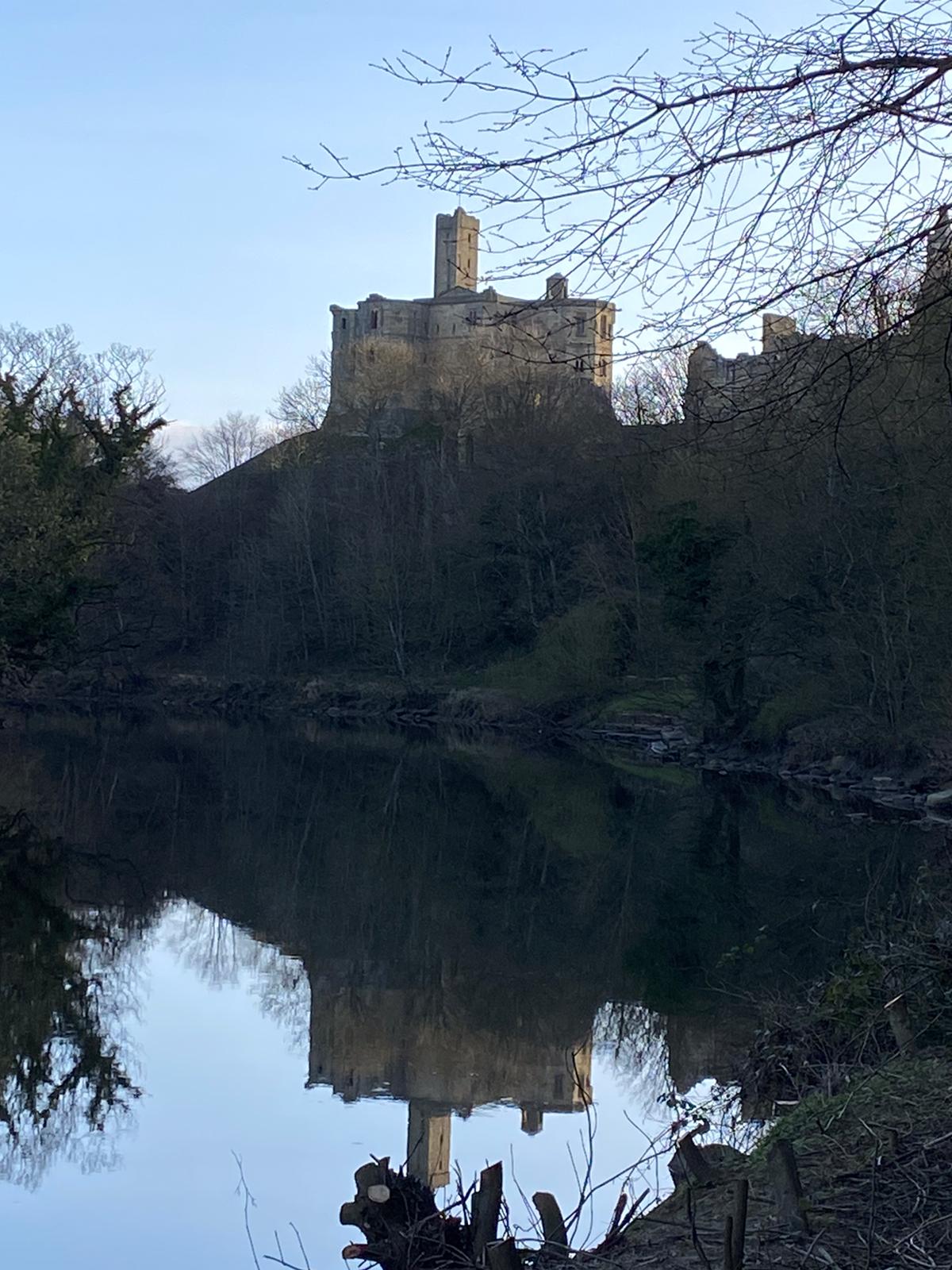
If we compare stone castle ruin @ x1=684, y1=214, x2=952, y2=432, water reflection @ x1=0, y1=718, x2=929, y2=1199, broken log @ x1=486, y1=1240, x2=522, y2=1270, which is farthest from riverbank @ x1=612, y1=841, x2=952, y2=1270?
stone castle ruin @ x1=684, y1=214, x2=952, y2=432

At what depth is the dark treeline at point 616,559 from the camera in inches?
424

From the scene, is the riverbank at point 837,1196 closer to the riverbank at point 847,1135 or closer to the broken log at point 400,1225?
the riverbank at point 847,1135

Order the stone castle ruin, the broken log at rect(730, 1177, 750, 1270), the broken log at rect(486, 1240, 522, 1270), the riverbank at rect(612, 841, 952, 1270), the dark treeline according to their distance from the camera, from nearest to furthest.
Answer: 1. the broken log at rect(730, 1177, 750, 1270)
2. the riverbank at rect(612, 841, 952, 1270)
3. the broken log at rect(486, 1240, 522, 1270)
4. the stone castle ruin
5. the dark treeline

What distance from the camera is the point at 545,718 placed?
35.0 m

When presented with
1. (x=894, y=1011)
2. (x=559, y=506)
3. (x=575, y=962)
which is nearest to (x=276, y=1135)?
(x=894, y=1011)

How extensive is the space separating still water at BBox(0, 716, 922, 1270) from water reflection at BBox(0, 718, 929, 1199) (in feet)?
0.13

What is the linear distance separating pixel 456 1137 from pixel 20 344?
43.6 metres

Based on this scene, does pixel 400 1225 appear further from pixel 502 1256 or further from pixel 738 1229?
pixel 738 1229

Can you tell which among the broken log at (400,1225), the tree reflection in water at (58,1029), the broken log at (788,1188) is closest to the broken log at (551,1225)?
the broken log at (400,1225)

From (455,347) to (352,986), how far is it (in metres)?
66.9

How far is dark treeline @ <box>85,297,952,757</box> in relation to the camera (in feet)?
35.4

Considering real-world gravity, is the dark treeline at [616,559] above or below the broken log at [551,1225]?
above

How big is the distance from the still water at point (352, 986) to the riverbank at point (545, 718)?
5.72 feet

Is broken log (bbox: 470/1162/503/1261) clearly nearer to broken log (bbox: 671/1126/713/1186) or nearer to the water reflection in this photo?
broken log (bbox: 671/1126/713/1186)
